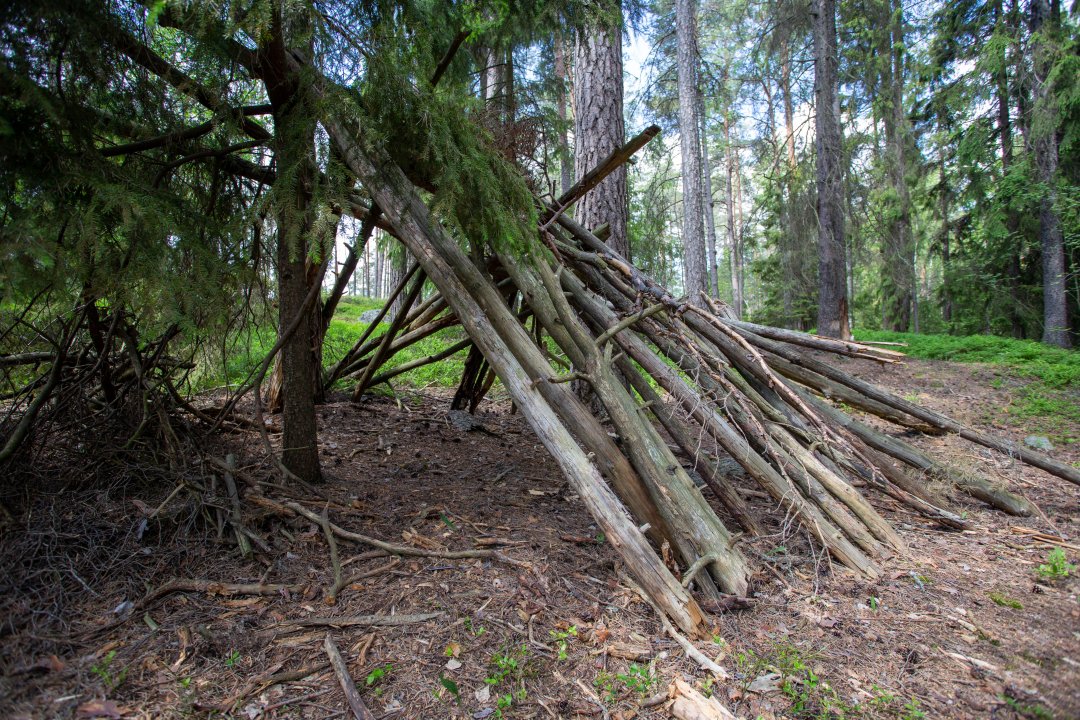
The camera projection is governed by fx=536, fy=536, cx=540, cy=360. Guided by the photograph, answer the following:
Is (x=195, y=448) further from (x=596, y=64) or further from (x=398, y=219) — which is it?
(x=596, y=64)

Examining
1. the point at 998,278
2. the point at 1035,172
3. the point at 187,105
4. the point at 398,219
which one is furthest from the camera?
the point at 998,278

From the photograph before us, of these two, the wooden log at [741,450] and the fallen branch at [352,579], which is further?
the wooden log at [741,450]

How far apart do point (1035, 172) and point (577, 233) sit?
12314 millimetres

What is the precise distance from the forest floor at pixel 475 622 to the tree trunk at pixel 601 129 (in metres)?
3.03

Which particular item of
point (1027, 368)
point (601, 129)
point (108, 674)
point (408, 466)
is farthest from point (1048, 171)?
point (108, 674)

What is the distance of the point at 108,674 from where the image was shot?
1.96 metres

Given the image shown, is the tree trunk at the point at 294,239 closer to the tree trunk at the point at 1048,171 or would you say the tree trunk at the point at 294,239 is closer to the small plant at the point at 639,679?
the small plant at the point at 639,679

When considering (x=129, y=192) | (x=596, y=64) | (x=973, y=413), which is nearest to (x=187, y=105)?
(x=129, y=192)

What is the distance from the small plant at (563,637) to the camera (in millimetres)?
2230

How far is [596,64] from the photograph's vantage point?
542 cm

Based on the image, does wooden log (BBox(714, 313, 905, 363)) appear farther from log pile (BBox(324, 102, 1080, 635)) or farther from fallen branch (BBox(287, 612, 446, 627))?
fallen branch (BBox(287, 612, 446, 627))

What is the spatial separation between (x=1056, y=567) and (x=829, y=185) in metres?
9.38

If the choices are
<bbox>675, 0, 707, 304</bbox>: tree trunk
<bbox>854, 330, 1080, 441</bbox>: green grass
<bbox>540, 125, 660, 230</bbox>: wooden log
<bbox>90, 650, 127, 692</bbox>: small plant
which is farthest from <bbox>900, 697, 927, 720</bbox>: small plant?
<bbox>675, 0, 707, 304</bbox>: tree trunk

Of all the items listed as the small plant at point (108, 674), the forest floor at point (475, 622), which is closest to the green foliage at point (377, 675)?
the forest floor at point (475, 622)
